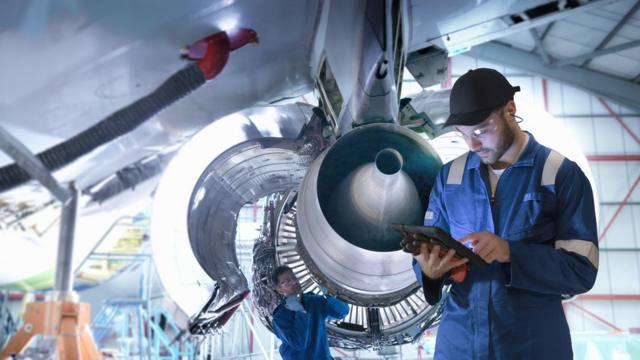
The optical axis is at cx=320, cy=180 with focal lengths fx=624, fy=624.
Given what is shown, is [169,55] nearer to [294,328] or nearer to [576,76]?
[294,328]

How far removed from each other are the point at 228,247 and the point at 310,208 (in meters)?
0.72

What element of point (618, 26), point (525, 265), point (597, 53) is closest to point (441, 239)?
point (525, 265)

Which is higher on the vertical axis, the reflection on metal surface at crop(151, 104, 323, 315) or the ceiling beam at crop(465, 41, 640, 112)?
the ceiling beam at crop(465, 41, 640, 112)

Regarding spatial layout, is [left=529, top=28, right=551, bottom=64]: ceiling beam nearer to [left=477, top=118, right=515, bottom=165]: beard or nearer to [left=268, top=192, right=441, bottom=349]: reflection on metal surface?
[left=268, top=192, right=441, bottom=349]: reflection on metal surface

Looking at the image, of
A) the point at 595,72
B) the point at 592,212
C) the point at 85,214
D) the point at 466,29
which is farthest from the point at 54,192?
the point at 595,72

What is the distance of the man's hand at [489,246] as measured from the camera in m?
1.48

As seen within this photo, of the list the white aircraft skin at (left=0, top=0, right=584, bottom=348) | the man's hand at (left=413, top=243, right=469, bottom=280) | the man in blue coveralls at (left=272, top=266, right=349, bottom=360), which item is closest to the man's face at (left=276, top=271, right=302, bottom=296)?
the man in blue coveralls at (left=272, top=266, right=349, bottom=360)

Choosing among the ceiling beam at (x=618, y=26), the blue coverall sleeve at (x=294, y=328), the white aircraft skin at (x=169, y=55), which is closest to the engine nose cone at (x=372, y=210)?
the white aircraft skin at (x=169, y=55)

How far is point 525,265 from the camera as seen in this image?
1.50m

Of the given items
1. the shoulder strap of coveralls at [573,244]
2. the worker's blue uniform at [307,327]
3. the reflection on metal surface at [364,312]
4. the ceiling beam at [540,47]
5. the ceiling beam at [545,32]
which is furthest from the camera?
the ceiling beam at [540,47]

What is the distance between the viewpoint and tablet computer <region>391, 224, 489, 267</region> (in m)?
1.45

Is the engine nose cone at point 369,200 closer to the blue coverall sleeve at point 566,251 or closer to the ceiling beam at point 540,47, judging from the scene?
the blue coverall sleeve at point 566,251

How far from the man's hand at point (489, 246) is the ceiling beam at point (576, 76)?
17.0 meters

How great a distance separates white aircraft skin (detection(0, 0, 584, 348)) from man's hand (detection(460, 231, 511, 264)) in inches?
39.0
